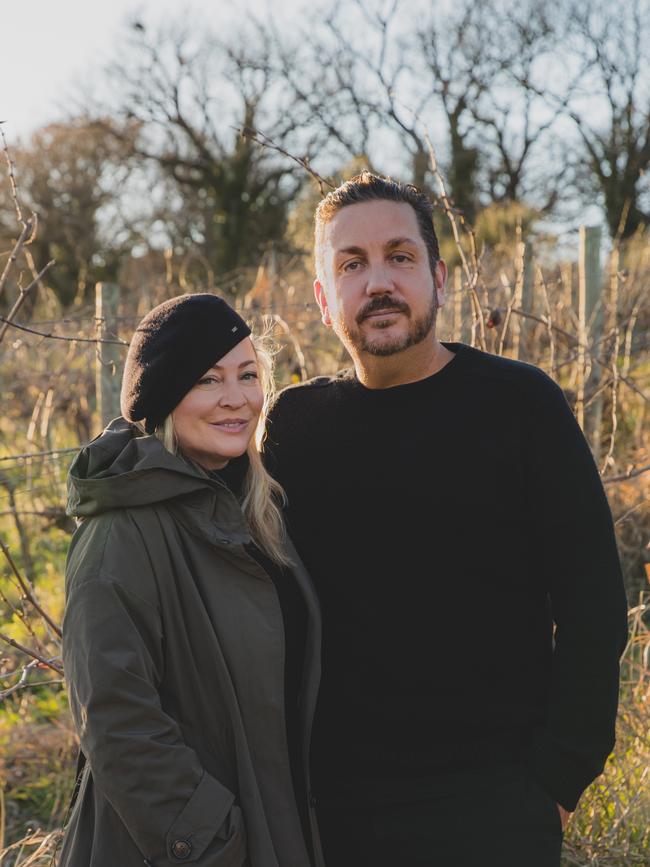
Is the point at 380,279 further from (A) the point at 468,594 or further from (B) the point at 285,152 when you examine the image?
(B) the point at 285,152

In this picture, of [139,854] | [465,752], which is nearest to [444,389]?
[465,752]

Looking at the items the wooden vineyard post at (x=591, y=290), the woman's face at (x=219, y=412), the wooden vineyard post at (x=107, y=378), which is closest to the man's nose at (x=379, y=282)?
the woman's face at (x=219, y=412)

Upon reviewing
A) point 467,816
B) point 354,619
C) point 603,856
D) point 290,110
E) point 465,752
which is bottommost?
point 603,856

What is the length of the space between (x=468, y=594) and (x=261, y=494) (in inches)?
22.3

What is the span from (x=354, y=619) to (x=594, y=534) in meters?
→ 0.62

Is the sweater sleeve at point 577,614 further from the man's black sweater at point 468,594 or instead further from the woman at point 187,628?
the woman at point 187,628

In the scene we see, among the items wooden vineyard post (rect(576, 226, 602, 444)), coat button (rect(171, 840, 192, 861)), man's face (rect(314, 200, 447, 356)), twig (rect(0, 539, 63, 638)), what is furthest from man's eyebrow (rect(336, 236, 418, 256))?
wooden vineyard post (rect(576, 226, 602, 444))

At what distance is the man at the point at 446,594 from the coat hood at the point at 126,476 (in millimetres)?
470

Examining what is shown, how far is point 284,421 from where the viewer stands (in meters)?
2.63

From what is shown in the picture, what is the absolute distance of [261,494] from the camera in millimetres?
2312

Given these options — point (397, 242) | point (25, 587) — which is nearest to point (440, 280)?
point (397, 242)

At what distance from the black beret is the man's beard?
1.18ft

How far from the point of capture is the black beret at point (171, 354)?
2170 millimetres

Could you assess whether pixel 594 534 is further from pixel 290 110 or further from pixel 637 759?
pixel 290 110
